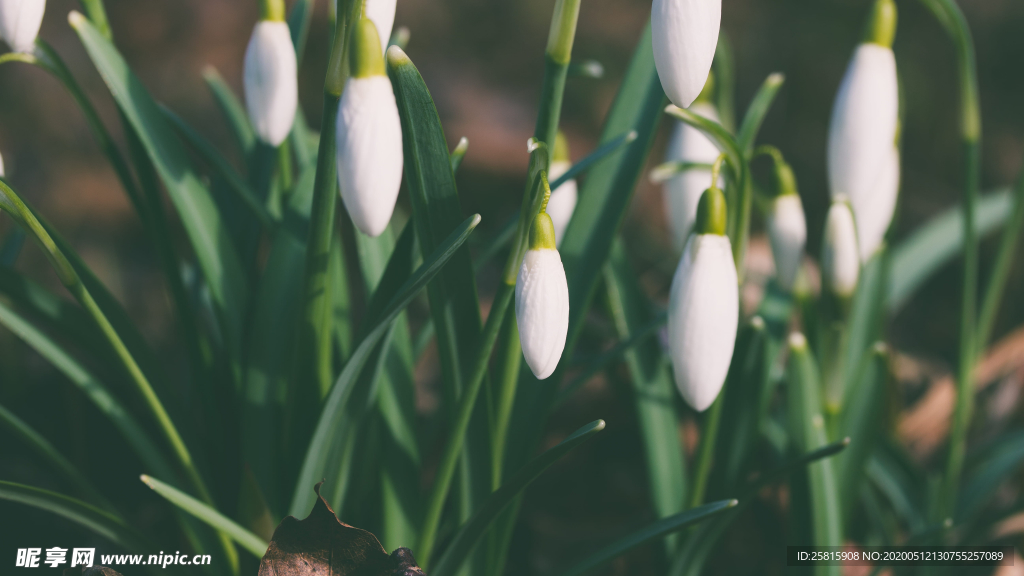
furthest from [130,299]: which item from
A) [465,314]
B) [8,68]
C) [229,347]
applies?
[465,314]

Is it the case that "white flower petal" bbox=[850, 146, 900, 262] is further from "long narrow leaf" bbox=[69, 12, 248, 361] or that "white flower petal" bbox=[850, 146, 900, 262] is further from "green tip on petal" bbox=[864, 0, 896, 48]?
"long narrow leaf" bbox=[69, 12, 248, 361]

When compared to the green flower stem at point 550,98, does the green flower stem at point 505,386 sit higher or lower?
lower

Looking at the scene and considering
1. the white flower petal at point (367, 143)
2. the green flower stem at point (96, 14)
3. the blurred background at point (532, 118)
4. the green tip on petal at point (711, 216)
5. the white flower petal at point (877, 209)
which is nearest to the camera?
the white flower petal at point (367, 143)

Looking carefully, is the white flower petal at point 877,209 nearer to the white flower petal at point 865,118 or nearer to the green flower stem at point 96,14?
the white flower petal at point 865,118

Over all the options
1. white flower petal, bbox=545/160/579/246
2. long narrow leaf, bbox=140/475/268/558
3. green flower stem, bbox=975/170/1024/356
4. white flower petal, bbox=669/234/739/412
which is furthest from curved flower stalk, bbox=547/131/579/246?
green flower stem, bbox=975/170/1024/356

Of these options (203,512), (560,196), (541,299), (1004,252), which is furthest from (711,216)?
(1004,252)

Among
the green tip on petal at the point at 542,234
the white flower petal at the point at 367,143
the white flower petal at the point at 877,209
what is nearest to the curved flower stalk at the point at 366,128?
the white flower petal at the point at 367,143

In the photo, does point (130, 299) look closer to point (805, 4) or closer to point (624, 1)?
point (624, 1)
